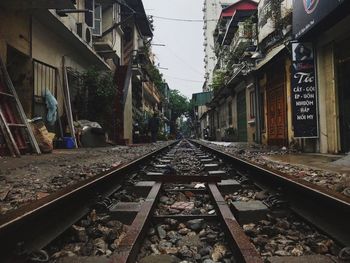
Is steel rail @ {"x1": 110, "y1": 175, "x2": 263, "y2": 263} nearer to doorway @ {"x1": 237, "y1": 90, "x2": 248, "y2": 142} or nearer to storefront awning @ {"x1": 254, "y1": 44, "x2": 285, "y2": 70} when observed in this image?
storefront awning @ {"x1": 254, "y1": 44, "x2": 285, "y2": 70}

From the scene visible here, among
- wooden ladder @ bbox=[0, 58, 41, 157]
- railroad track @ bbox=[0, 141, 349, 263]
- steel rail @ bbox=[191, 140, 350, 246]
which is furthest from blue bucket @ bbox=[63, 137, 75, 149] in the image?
steel rail @ bbox=[191, 140, 350, 246]

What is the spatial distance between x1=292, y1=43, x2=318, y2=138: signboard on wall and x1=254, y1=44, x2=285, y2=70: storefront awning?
97.9 inches

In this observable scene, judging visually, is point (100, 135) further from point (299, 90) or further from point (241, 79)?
point (241, 79)

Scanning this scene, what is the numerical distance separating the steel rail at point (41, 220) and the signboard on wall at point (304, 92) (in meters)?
7.61

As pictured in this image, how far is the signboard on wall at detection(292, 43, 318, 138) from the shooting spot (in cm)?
991

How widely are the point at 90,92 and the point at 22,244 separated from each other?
13.5 meters

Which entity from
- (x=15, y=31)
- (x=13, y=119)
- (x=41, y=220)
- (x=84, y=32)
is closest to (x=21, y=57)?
(x=15, y=31)

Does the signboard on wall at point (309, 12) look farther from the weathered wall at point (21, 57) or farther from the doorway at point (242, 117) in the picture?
the doorway at point (242, 117)

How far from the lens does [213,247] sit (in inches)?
91.4

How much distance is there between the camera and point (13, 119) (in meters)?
8.55

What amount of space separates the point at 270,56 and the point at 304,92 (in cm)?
475

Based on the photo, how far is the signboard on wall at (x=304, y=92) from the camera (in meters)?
9.91

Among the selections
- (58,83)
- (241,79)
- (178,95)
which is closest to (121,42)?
(241,79)

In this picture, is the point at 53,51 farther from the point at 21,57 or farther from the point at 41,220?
the point at 41,220
